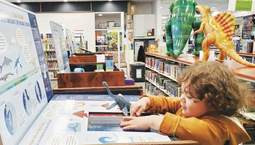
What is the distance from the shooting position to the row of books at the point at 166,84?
11.2 ft

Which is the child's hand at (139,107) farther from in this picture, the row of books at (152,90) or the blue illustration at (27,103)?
the row of books at (152,90)

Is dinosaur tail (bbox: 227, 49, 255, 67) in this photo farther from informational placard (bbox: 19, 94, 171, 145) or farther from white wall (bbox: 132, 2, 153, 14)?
white wall (bbox: 132, 2, 153, 14)

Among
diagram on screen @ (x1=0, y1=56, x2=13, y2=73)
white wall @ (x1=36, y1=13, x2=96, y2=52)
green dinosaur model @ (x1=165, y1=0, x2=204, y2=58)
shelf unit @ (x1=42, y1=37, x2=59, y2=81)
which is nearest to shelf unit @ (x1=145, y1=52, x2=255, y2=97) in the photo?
green dinosaur model @ (x1=165, y1=0, x2=204, y2=58)

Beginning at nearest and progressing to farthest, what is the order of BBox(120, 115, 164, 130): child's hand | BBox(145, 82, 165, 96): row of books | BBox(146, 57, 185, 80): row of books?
BBox(120, 115, 164, 130): child's hand, BBox(146, 57, 185, 80): row of books, BBox(145, 82, 165, 96): row of books

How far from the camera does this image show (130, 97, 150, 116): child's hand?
1.01 m

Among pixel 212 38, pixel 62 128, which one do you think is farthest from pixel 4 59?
pixel 212 38

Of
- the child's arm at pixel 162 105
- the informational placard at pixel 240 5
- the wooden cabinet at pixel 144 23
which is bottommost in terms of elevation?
the child's arm at pixel 162 105

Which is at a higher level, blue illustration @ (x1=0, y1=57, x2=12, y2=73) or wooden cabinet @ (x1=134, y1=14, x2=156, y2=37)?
wooden cabinet @ (x1=134, y1=14, x2=156, y2=37)

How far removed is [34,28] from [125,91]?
640 mm

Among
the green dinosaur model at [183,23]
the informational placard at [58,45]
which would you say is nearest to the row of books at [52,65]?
the green dinosaur model at [183,23]

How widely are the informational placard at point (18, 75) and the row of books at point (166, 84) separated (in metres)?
2.49

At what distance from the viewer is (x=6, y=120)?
0.70m

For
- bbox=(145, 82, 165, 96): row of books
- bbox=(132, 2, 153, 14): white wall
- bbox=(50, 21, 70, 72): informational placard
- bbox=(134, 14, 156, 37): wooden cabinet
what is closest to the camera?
bbox=(50, 21, 70, 72): informational placard

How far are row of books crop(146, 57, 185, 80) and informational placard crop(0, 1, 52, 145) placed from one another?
86.8 inches
